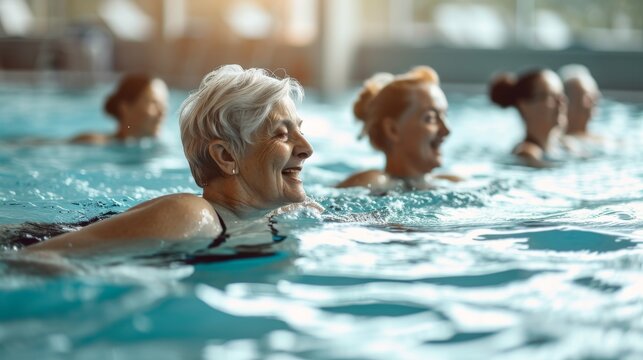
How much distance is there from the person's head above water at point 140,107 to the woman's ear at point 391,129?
2.82 meters

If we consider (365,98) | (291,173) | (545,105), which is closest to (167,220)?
(291,173)

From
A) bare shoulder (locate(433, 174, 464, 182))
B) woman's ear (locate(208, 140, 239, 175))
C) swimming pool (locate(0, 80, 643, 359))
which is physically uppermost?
woman's ear (locate(208, 140, 239, 175))

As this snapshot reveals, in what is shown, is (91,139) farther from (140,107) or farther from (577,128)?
(577,128)

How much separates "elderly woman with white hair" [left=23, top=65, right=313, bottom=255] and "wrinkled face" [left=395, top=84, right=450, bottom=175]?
145 cm

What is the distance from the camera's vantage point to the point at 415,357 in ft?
8.69

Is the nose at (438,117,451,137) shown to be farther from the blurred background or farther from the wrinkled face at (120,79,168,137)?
the blurred background

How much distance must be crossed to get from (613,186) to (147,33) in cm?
1503

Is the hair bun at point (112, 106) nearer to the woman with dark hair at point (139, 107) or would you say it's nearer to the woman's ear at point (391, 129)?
the woman with dark hair at point (139, 107)

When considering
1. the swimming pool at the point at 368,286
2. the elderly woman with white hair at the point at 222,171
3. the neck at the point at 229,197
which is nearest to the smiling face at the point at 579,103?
the swimming pool at the point at 368,286

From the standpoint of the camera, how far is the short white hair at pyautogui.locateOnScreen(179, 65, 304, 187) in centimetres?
333

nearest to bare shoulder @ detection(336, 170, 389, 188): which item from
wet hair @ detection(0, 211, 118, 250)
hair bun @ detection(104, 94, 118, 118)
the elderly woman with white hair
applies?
the elderly woman with white hair

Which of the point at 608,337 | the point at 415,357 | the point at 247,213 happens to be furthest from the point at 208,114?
the point at 608,337

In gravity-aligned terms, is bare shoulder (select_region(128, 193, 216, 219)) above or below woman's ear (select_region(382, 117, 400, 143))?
above

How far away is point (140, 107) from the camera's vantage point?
7.56m
